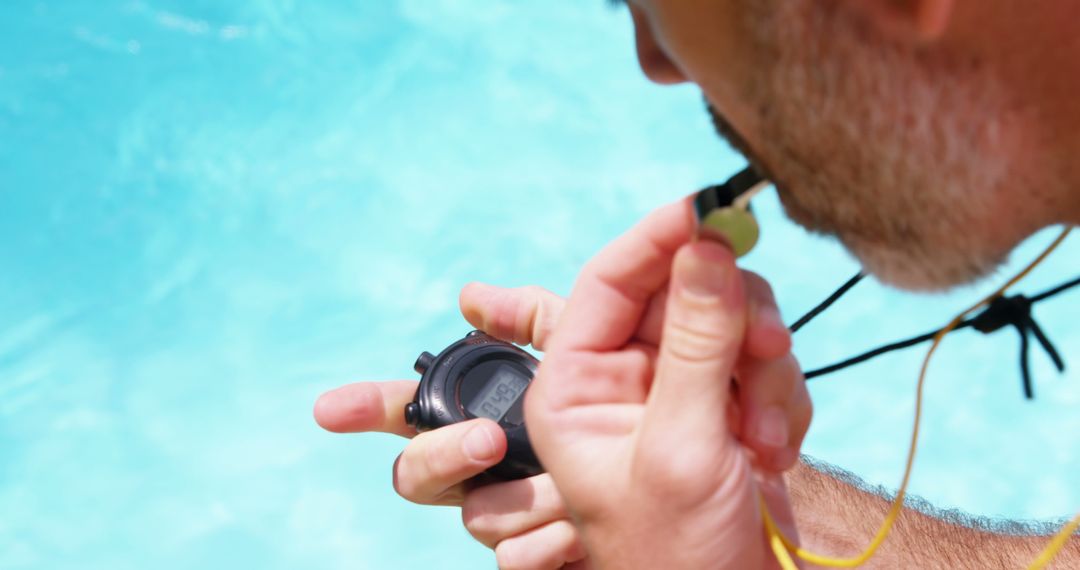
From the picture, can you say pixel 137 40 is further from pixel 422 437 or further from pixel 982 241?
pixel 982 241

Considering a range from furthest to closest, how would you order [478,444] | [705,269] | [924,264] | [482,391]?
1. [482,391]
2. [478,444]
3. [924,264]
4. [705,269]

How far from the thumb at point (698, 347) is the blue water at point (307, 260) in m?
2.40

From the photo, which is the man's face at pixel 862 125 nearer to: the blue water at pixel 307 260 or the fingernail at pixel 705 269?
the fingernail at pixel 705 269

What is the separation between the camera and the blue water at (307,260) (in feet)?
10.1

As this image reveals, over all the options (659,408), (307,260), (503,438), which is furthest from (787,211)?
(307,260)

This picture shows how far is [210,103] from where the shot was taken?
13.0 ft

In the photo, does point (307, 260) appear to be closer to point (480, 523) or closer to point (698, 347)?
point (480, 523)

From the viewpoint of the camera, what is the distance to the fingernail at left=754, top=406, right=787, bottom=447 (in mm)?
907

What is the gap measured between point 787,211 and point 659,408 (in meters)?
0.27

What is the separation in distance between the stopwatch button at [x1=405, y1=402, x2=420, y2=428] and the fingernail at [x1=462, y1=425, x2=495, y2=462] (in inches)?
5.8

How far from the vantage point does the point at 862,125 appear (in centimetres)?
83

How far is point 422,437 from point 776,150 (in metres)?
0.48

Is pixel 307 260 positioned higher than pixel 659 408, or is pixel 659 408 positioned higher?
Answer: pixel 307 260

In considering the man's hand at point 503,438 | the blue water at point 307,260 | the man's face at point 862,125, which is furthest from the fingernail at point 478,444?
the blue water at point 307,260
